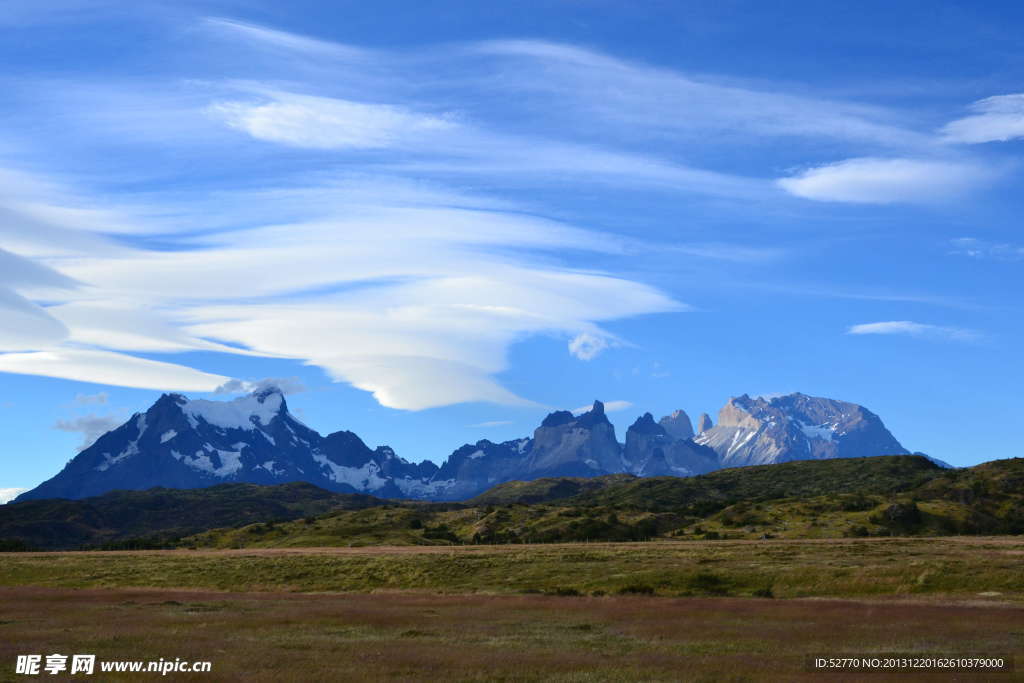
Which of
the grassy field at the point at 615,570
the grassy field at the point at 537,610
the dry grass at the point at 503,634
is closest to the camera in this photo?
the dry grass at the point at 503,634

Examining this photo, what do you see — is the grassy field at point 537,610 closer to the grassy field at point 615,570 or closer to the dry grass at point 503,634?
the dry grass at point 503,634

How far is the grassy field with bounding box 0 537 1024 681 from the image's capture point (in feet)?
110

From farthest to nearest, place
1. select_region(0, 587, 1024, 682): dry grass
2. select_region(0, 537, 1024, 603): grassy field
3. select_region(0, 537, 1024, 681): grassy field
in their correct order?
select_region(0, 537, 1024, 603): grassy field < select_region(0, 537, 1024, 681): grassy field < select_region(0, 587, 1024, 682): dry grass

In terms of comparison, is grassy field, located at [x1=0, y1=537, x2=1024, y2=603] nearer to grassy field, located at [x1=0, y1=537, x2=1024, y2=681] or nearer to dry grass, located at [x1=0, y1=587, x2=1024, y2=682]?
grassy field, located at [x1=0, y1=537, x2=1024, y2=681]

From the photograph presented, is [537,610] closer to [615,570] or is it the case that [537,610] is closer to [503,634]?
[503,634]

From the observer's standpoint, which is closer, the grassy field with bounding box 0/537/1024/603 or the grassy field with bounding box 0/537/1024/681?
the grassy field with bounding box 0/537/1024/681

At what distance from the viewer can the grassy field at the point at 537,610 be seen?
110 ft

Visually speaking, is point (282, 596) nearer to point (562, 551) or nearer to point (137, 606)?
point (137, 606)

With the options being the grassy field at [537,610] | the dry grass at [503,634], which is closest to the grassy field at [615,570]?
the grassy field at [537,610]

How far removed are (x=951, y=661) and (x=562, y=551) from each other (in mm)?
57415

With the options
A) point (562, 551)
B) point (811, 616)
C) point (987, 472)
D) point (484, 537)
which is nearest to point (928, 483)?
point (987, 472)

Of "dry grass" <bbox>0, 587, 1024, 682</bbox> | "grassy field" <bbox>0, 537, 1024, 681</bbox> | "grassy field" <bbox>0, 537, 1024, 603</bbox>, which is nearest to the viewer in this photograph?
"dry grass" <bbox>0, 587, 1024, 682</bbox>

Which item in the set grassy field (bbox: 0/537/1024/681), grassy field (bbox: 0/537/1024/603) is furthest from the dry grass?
grassy field (bbox: 0/537/1024/603)

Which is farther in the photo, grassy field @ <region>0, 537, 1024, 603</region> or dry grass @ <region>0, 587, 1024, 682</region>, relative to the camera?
grassy field @ <region>0, 537, 1024, 603</region>
